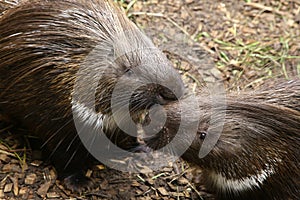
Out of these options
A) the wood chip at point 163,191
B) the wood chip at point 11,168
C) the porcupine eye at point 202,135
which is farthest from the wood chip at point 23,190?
the porcupine eye at point 202,135

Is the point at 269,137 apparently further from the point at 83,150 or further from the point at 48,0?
the point at 48,0

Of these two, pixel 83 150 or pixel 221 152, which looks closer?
pixel 221 152

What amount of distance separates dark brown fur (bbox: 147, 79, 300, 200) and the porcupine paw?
2.00 ft

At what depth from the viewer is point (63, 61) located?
3.53 m

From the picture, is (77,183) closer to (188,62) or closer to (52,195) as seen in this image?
(52,195)

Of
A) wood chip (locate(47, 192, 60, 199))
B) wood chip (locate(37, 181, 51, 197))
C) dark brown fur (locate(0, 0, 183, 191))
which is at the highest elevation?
dark brown fur (locate(0, 0, 183, 191))

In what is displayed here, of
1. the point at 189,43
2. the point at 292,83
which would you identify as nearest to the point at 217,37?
the point at 189,43

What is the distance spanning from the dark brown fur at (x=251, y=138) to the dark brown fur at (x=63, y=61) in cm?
23

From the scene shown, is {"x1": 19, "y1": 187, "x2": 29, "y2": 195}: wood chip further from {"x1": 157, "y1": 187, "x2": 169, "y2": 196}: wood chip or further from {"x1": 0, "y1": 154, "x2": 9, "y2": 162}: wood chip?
{"x1": 157, "y1": 187, "x2": 169, "y2": 196}: wood chip

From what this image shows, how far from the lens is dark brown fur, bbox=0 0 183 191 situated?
11.6 feet

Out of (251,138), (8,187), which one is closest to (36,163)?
(8,187)

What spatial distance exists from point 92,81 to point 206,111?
0.73m

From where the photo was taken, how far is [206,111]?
3395 mm

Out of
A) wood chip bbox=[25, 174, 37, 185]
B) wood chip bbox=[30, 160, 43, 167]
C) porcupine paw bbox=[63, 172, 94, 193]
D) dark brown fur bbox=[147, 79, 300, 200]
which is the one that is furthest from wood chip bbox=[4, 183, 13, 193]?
dark brown fur bbox=[147, 79, 300, 200]
